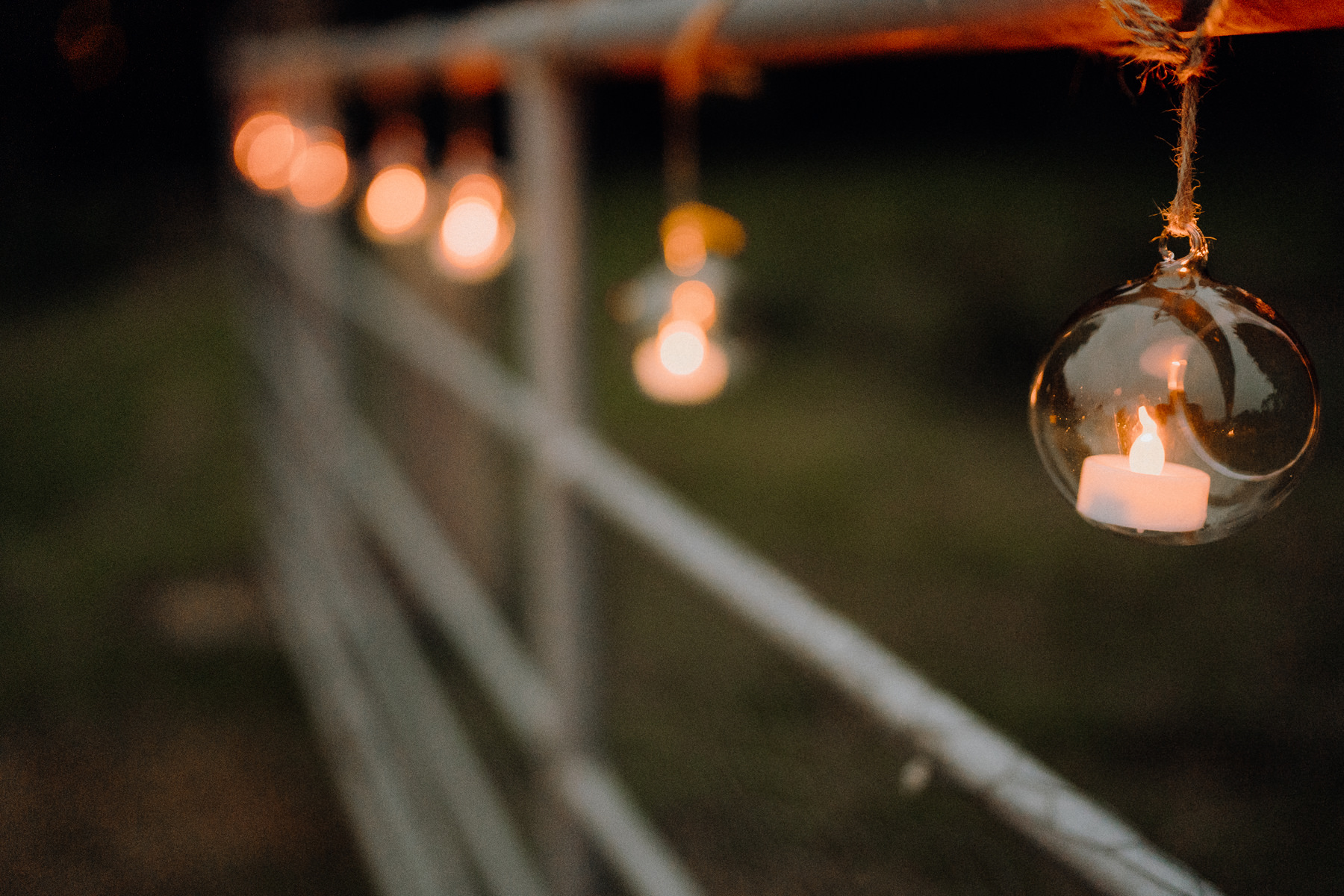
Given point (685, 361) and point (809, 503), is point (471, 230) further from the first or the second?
point (809, 503)

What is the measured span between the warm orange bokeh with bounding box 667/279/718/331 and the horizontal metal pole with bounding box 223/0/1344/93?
9.7 inches

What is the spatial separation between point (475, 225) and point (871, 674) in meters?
1.11

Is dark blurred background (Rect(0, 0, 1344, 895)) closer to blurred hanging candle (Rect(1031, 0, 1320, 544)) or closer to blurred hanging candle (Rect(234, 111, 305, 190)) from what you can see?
blurred hanging candle (Rect(1031, 0, 1320, 544))

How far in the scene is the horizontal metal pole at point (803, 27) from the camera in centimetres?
46

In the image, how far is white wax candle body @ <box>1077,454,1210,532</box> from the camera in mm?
466

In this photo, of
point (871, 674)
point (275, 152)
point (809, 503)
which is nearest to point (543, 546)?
point (871, 674)

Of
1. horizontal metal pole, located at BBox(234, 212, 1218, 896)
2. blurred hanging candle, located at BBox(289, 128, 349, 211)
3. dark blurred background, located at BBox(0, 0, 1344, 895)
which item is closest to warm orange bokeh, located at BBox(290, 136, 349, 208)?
blurred hanging candle, located at BBox(289, 128, 349, 211)

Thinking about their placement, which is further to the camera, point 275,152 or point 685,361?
point 275,152

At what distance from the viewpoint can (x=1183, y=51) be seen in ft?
1.48

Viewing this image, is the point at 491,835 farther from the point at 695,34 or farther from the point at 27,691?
the point at 27,691

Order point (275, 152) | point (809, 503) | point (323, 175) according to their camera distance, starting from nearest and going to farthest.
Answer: point (323, 175) → point (275, 152) → point (809, 503)

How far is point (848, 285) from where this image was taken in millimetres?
6926

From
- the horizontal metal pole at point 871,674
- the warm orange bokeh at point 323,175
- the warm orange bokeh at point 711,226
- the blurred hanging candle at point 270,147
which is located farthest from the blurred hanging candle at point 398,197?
the warm orange bokeh at point 711,226

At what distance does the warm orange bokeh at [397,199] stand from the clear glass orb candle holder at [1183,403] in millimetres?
1845
